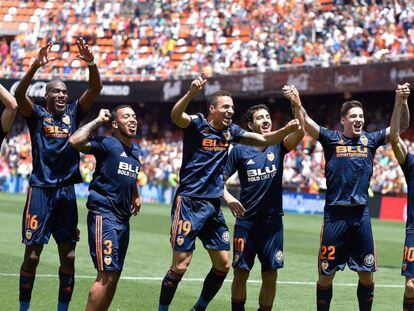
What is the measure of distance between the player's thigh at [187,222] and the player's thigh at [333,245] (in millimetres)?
1301

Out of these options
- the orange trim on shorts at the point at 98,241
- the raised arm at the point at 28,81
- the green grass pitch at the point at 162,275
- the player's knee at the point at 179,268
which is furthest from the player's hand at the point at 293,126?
the green grass pitch at the point at 162,275

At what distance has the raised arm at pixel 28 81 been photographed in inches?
417

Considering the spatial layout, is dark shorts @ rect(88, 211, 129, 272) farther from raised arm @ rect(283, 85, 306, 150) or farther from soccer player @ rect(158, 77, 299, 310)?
raised arm @ rect(283, 85, 306, 150)

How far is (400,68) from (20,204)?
12.4 m

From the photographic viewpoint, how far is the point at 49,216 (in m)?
11.0

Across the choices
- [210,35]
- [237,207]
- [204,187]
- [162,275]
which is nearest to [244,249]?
[237,207]

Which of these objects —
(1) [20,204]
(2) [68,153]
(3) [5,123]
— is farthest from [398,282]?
(1) [20,204]

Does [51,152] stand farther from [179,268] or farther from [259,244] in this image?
[259,244]

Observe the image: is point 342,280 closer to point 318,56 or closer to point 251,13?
point 318,56

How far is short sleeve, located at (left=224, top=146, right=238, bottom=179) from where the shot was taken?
11.1 metres

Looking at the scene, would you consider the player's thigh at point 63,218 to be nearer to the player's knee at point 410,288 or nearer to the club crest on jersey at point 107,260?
the club crest on jersey at point 107,260

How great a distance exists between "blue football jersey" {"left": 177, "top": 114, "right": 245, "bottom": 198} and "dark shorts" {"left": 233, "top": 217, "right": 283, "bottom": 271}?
1.71 ft

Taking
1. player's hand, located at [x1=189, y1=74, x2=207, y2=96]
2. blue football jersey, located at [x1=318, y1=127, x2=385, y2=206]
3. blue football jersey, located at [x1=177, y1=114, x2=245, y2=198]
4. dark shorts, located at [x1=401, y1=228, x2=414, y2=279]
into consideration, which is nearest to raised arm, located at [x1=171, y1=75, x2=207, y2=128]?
player's hand, located at [x1=189, y1=74, x2=207, y2=96]

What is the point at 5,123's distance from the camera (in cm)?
1020
